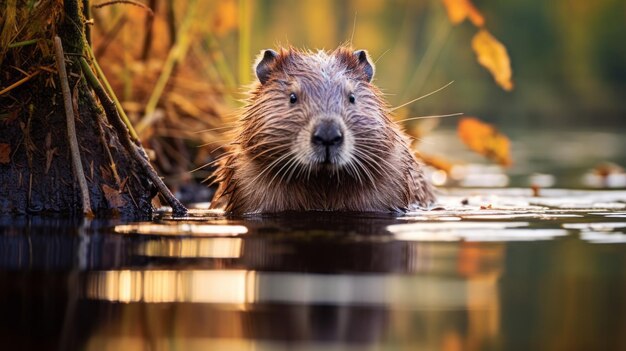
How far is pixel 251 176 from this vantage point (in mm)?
5543

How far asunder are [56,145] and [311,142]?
3.85ft

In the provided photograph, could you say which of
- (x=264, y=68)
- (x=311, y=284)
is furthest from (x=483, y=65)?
(x=311, y=284)

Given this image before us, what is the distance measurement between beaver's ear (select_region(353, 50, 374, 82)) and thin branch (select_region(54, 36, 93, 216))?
1528 mm

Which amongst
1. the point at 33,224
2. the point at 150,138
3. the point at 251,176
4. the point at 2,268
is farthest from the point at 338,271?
the point at 150,138

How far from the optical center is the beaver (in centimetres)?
524

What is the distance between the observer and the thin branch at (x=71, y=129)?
493cm

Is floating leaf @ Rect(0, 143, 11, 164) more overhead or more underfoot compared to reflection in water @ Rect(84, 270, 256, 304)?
more overhead

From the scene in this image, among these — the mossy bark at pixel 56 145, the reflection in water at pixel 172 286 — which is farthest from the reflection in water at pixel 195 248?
the mossy bark at pixel 56 145

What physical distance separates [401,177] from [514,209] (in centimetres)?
69

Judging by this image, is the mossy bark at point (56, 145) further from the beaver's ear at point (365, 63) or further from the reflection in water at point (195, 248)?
the beaver's ear at point (365, 63)

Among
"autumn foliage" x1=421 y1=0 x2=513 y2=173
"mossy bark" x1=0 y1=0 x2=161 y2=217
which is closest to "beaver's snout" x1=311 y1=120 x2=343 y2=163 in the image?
"mossy bark" x1=0 y1=0 x2=161 y2=217

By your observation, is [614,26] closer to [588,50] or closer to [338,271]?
[588,50]

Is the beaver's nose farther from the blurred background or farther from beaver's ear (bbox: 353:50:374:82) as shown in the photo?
the blurred background

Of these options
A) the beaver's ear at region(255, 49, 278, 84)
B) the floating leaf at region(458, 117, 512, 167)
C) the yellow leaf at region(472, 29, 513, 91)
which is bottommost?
the floating leaf at region(458, 117, 512, 167)
